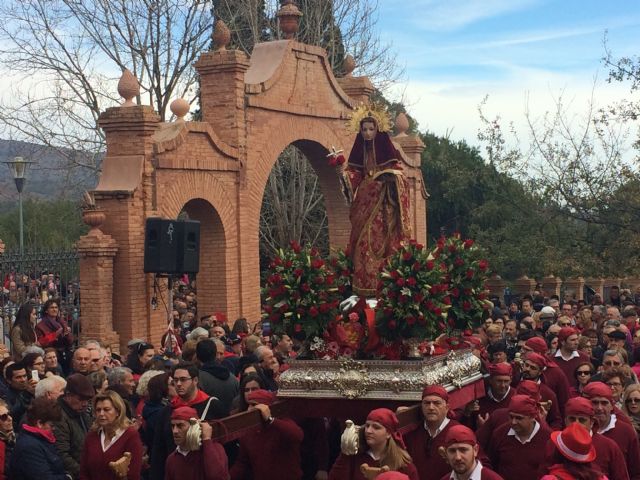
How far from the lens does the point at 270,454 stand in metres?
8.73

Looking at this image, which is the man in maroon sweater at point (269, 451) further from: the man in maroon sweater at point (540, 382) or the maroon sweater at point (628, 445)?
the maroon sweater at point (628, 445)

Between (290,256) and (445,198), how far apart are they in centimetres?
2827

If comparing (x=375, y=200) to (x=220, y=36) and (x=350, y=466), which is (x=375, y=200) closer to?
(x=350, y=466)

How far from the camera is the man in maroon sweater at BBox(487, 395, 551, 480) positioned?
26.4ft

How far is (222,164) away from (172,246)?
3461 mm

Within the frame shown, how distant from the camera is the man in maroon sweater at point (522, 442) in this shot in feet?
26.4

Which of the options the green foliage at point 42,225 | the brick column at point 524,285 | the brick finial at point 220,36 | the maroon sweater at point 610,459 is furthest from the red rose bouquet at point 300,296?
the green foliage at point 42,225

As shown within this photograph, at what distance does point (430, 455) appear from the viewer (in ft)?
26.4

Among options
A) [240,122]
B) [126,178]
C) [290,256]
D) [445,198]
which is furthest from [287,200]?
[290,256]

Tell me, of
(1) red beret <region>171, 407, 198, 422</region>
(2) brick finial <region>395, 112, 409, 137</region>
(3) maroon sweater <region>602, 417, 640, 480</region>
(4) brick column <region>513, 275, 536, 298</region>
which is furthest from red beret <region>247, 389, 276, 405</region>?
(4) brick column <region>513, 275, 536, 298</region>

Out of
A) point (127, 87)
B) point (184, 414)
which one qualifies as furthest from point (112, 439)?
point (127, 87)

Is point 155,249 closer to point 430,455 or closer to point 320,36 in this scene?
point 430,455

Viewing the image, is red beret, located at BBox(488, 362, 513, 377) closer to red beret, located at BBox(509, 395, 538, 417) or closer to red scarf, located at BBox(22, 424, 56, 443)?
red beret, located at BBox(509, 395, 538, 417)

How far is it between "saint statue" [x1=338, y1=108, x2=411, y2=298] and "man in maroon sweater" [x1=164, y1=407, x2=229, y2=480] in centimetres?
379
